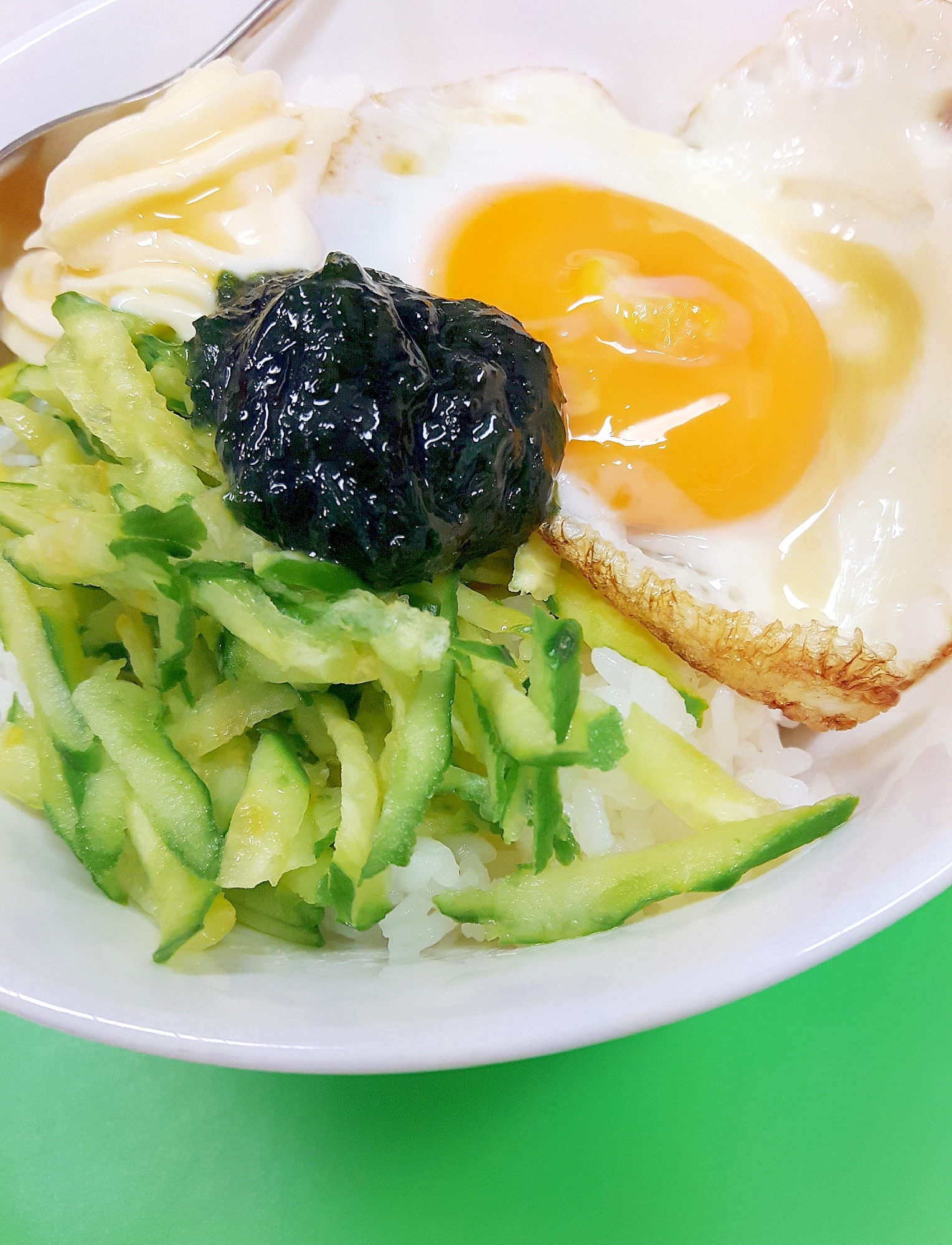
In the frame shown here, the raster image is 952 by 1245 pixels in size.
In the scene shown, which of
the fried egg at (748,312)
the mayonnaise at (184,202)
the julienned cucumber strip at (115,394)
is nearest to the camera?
the julienned cucumber strip at (115,394)

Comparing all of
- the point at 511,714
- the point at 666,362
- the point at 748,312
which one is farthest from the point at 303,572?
the point at 748,312

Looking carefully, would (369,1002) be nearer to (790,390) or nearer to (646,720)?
(646,720)

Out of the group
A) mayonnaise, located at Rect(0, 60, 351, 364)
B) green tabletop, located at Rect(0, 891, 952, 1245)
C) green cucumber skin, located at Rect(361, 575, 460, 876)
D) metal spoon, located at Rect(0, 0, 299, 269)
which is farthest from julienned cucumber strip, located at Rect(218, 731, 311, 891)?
metal spoon, located at Rect(0, 0, 299, 269)

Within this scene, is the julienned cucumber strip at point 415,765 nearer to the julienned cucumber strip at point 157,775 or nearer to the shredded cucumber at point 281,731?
the shredded cucumber at point 281,731

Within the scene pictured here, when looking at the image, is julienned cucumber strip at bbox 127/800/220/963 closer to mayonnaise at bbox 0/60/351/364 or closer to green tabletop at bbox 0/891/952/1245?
green tabletop at bbox 0/891/952/1245

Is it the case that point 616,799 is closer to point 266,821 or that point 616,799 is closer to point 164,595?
point 266,821

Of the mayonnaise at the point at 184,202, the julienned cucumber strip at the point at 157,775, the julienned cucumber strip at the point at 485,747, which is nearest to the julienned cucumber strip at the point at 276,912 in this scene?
the julienned cucumber strip at the point at 157,775
